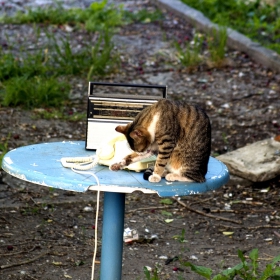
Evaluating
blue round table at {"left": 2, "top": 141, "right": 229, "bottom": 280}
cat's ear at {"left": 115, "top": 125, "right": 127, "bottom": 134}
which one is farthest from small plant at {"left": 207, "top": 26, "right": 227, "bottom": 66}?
cat's ear at {"left": 115, "top": 125, "right": 127, "bottom": 134}

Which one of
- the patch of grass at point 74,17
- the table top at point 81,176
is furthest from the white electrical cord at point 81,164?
the patch of grass at point 74,17

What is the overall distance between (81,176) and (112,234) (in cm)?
54

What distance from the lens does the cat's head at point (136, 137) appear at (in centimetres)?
331

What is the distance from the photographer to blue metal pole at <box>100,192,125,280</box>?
362 centimetres

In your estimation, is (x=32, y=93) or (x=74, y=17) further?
(x=74, y=17)

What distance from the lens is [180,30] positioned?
10.3 m

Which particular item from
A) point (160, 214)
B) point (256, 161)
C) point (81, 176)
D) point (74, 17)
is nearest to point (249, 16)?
point (74, 17)

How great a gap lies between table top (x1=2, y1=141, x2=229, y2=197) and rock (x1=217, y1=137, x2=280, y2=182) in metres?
2.09

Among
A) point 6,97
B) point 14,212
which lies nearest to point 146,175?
point 14,212

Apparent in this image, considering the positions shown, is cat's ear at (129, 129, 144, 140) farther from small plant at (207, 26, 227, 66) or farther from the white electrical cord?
small plant at (207, 26, 227, 66)

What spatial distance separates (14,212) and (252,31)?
5.86 m

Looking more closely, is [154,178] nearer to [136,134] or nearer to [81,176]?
[136,134]

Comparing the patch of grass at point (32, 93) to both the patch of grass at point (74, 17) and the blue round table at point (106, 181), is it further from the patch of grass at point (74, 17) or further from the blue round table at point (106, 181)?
the blue round table at point (106, 181)

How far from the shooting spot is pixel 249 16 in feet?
35.6
